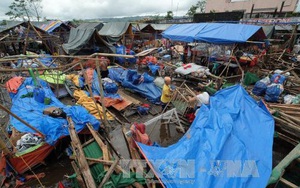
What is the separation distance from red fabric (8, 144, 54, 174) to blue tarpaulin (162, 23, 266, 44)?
1075cm

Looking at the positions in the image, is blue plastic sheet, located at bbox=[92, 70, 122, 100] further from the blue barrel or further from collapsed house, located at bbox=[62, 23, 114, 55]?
collapsed house, located at bbox=[62, 23, 114, 55]

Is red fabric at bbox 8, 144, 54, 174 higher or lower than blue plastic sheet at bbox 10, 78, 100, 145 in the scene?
lower

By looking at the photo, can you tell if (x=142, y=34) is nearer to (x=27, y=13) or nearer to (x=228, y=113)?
(x=228, y=113)

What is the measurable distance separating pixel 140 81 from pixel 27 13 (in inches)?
1904

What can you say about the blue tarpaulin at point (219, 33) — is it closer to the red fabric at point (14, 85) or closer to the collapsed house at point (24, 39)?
the red fabric at point (14, 85)

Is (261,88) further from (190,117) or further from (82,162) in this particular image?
(82,162)

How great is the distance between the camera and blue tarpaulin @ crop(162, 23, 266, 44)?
10.3 m

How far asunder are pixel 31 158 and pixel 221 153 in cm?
512

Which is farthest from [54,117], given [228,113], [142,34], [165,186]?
[142,34]

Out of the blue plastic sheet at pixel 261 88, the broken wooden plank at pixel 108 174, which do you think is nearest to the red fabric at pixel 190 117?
the broken wooden plank at pixel 108 174

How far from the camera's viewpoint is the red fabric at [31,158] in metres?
4.56

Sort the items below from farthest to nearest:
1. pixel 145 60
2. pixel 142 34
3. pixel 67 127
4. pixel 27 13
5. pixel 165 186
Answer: pixel 27 13
pixel 142 34
pixel 145 60
pixel 67 127
pixel 165 186

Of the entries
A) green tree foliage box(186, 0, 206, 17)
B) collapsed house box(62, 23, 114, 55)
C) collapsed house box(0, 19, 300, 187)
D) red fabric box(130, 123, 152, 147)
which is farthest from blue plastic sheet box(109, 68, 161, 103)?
green tree foliage box(186, 0, 206, 17)

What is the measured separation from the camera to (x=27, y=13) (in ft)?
136
